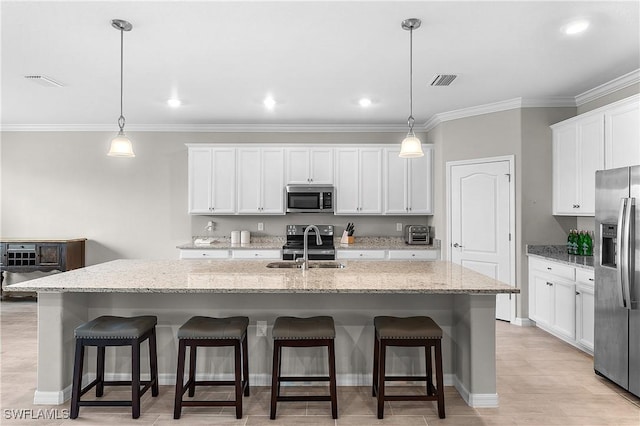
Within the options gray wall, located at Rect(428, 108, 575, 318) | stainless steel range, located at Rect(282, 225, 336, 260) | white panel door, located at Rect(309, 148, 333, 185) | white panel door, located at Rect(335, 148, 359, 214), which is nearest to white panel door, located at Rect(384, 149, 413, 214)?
white panel door, located at Rect(335, 148, 359, 214)

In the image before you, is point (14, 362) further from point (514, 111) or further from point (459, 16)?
point (514, 111)

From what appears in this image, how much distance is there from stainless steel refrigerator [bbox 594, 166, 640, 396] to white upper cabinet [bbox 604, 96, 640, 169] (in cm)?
60

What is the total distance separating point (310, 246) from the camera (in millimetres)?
5398

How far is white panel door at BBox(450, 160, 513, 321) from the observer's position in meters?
4.64

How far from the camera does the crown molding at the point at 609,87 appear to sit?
3.66 metres

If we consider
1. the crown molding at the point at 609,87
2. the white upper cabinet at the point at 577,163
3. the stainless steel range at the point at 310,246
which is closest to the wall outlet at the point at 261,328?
the stainless steel range at the point at 310,246

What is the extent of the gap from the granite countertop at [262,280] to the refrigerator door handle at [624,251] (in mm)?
952

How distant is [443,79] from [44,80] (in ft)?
12.8

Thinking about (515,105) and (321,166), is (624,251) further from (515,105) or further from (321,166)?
(321,166)

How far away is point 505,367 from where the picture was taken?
131 inches

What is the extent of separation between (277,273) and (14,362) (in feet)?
8.32

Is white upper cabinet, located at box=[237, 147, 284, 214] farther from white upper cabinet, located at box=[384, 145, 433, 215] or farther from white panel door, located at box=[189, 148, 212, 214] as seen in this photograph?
white upper cabinet, located at box=[384, 145, 433, 215]

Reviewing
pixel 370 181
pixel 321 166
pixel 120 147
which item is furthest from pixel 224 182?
pixel 120 147

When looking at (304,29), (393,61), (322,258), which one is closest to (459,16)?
(393,61)
